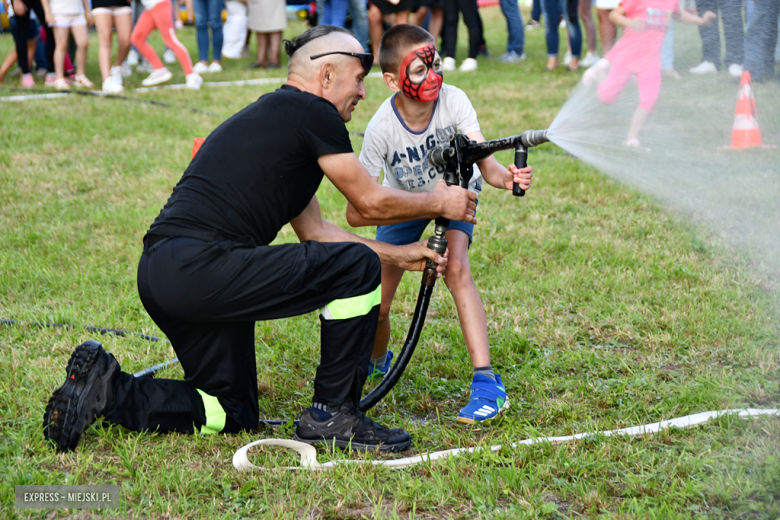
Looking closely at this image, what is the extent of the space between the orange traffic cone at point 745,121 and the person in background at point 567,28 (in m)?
5.00

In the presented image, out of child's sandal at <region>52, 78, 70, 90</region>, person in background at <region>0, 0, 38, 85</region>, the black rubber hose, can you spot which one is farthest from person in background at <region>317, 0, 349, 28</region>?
the black rubber hose

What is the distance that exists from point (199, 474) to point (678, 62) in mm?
3225

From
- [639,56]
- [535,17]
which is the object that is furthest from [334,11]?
[639,56]

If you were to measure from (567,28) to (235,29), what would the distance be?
6.25m

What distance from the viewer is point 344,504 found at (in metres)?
2.65

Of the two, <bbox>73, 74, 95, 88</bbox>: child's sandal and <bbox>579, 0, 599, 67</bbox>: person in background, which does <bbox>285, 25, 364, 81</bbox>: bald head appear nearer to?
<bbox>579, 0, 599, 67</bbox>: person in background

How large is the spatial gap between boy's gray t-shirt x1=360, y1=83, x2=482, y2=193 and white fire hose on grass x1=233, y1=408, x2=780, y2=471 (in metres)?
1.30

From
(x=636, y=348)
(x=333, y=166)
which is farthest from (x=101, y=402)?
(x=636, y=348)

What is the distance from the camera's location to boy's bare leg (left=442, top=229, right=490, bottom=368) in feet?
11.3

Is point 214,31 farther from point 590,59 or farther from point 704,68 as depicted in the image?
point 704,68

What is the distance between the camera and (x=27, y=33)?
1070 centimetres

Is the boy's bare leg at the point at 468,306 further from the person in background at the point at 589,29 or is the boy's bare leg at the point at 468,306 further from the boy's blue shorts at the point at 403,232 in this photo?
the person in background at the point at 589,29

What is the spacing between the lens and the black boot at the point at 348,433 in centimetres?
304

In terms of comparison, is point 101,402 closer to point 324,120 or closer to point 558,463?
point 324,120
